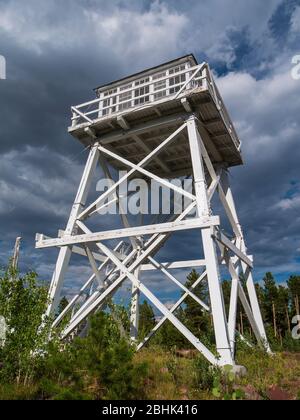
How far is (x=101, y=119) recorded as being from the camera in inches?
533

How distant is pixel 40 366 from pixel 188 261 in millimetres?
7872

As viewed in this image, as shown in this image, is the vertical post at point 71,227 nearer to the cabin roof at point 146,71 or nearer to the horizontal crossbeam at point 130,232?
the horizontal crossbeam at point 130,232

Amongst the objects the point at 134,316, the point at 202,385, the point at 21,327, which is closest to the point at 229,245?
the point at 202,385

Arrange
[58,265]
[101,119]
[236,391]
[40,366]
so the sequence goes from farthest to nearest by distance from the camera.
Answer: [101,119]
[58,265]
[40,366]
[236,391]

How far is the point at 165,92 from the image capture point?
14.2 meters

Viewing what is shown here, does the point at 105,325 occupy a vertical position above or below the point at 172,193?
below

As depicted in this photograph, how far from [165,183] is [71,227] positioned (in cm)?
385

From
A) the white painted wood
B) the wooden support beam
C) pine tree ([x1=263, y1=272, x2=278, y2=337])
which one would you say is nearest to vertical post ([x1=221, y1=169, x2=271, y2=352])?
the white painted wood

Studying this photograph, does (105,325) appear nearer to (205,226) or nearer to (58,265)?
(205,226)

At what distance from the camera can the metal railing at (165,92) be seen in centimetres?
1212

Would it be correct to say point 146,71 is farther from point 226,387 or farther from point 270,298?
point 270,298

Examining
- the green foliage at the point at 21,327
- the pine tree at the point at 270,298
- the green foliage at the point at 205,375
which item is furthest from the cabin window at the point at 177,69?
the pine tree at the point at 270,298

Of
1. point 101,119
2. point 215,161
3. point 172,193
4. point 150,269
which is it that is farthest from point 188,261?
point 101,119

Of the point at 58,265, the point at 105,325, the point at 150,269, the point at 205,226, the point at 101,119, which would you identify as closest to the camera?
the point at 105,325
